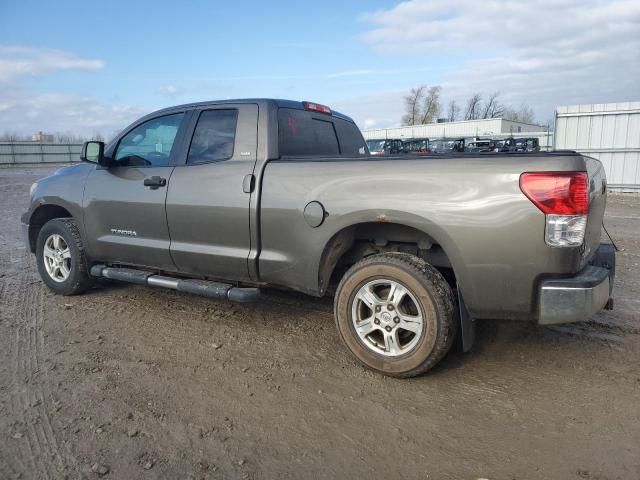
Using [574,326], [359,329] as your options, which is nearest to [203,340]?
[359,329]

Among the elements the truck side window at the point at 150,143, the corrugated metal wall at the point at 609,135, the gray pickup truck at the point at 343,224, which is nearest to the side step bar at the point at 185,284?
the gray pickup truck at the point at 343,224

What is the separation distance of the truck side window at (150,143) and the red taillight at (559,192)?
3.06 m

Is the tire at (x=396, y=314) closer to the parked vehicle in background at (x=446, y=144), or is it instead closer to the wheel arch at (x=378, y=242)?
the wheel arch at (x=378, y=242)

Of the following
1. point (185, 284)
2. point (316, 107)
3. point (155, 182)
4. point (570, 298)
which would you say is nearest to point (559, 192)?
point (570, 298)

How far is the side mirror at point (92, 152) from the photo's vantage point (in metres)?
4.80

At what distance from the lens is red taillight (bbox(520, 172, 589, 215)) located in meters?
2.79

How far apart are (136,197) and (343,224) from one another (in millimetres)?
2112

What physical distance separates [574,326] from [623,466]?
77.5 inches

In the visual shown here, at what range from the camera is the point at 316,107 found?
4625 millimetres

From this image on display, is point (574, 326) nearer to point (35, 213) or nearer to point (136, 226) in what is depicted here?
point (136, 226)

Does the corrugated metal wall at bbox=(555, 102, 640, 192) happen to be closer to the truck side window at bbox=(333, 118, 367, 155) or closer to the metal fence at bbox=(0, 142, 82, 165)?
the truck side window at bbox=(333, 118, 367, 155)

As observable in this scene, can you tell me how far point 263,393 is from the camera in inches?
128

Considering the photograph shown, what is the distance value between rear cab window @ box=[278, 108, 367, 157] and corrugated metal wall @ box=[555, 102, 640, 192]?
1306cm

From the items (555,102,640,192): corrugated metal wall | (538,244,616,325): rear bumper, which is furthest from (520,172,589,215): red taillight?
(555,102,640,192): corrugated metal wall
